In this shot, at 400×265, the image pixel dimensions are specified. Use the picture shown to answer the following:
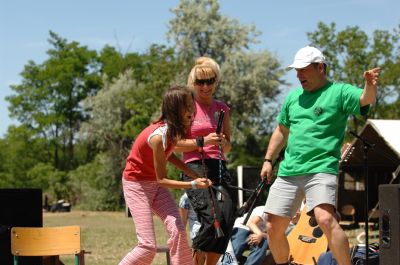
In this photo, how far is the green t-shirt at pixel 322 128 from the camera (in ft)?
18.4

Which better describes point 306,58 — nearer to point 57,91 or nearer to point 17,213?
point 17,213

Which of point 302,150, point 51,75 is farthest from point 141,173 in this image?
point 51,75

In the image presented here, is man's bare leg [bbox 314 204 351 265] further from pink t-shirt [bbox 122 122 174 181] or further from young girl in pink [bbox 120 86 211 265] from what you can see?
pink t-shirt [bbox 122 122 174 181]

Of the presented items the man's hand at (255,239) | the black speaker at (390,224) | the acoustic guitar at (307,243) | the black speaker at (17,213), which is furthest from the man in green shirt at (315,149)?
the black speaker at (17,213)

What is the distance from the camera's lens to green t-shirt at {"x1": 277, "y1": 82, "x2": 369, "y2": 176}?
221 inches

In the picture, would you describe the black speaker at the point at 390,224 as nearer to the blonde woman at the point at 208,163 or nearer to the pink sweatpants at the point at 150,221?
the pink sweatpants at the point at 150,221

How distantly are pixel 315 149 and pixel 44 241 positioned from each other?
2.18 metres

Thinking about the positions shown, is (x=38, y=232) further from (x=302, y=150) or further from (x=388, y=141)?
(x=388, y=141)

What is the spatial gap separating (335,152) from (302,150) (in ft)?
0.79

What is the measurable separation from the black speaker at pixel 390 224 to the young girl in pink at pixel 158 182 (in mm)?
1413

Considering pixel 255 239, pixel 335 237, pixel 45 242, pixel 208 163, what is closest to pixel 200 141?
pixel 208 163

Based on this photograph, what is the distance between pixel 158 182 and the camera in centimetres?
563

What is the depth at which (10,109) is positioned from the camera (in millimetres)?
55656

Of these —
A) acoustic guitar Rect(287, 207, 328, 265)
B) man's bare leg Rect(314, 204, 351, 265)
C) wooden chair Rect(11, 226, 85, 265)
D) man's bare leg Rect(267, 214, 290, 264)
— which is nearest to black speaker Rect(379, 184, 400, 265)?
man's bare leg Rect(314, 204, 351, 265)
